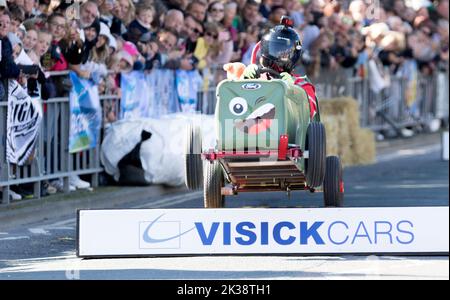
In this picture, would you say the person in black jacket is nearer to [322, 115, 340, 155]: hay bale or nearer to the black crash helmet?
the black crash helmet

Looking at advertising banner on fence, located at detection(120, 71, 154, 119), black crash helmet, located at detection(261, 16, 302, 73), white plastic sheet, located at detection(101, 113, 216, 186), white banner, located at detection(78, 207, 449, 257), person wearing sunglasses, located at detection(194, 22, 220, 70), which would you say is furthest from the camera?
person wearing sunglasses, located at detection(194, 22, 220, 70)

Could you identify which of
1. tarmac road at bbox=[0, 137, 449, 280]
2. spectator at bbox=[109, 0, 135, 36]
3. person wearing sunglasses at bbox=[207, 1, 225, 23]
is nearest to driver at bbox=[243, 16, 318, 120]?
Result: tarmac road at bbox=[0, 137, 449, 280]

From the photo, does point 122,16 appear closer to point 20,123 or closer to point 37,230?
point 20,123

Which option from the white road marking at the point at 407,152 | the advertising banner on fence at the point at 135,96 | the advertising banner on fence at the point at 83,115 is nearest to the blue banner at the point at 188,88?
the advertising banner on fence at the point at 135,96

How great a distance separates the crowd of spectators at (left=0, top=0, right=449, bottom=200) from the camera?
16875 millimetres

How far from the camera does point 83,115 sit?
731 inches

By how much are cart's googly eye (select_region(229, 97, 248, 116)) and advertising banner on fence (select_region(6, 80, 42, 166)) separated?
11.3 feet

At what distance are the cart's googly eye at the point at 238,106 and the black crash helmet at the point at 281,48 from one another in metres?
1.39

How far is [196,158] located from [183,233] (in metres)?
1.96

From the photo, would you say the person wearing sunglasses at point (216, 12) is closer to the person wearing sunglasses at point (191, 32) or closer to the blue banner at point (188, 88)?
the person wearing sunglasses at point (191, 32)

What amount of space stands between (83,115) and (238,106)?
510 cm
